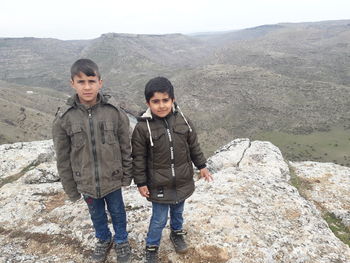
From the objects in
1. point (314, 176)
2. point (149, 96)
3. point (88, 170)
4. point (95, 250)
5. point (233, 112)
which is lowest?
point (233, 112)

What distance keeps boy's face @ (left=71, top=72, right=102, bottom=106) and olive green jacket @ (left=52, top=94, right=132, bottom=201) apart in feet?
0.50

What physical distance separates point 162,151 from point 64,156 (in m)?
1.67

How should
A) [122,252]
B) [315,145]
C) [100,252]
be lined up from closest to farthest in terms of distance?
[122,252]
[100,252]
[315,145]

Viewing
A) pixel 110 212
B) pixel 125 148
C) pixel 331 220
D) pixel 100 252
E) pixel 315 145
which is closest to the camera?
pixel 125 148

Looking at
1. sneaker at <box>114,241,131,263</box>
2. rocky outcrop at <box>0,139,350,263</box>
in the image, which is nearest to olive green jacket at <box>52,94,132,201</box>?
sneaker at <box>114,241,131,263</box>

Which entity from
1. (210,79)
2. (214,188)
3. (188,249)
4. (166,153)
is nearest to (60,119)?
(166,153)

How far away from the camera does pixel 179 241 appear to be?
19.7ft

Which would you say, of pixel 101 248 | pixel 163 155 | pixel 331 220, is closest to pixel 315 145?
pixel 331 220

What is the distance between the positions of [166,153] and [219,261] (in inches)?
102

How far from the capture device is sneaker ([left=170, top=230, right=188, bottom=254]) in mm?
5945

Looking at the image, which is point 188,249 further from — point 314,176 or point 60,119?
point 314,176

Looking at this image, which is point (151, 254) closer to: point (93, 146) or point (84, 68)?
point (93, 146)

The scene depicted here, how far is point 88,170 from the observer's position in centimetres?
494

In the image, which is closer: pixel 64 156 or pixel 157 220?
pixel 64 156
